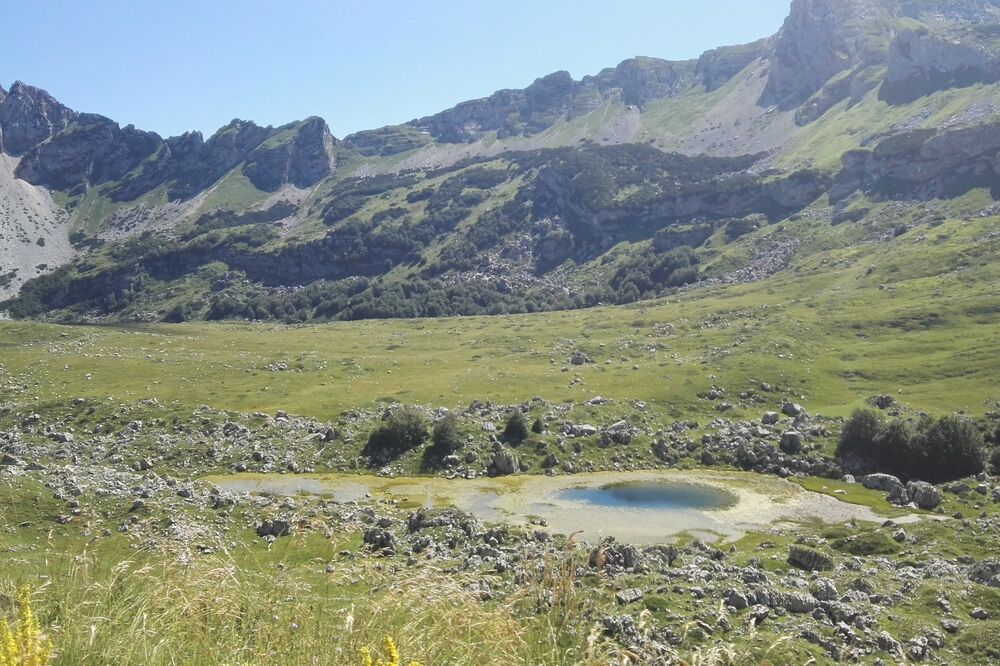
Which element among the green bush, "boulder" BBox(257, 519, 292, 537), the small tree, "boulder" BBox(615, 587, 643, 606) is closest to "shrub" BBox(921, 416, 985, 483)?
the green bush

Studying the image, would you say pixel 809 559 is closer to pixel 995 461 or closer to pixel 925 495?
pixel 925 495

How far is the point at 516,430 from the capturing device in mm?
72500

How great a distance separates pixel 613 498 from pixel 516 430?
15833 millimetres

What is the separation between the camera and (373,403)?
84.9 metres

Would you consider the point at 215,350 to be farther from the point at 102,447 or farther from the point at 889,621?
the point at 889,621

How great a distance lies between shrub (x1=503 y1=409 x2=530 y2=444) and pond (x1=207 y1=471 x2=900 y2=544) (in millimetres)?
6866

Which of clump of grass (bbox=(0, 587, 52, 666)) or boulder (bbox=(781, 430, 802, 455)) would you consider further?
boulder (bbox=(781, 430, 802, 455))

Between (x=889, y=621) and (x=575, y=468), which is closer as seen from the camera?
(x=889, y=621)

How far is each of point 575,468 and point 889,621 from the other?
41993 millimetres

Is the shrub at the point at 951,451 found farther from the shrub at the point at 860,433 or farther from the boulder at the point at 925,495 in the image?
the boulder at the point at 925,495

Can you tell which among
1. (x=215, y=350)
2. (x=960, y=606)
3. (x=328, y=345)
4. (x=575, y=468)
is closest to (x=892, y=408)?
(x=575, y=468)

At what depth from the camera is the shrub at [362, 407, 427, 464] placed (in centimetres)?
7081

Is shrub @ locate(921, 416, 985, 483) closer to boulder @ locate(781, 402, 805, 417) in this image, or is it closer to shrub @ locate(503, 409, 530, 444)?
boulder @ locate(781, 402, 805, 417)

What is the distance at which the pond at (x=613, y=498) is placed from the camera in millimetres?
52156
